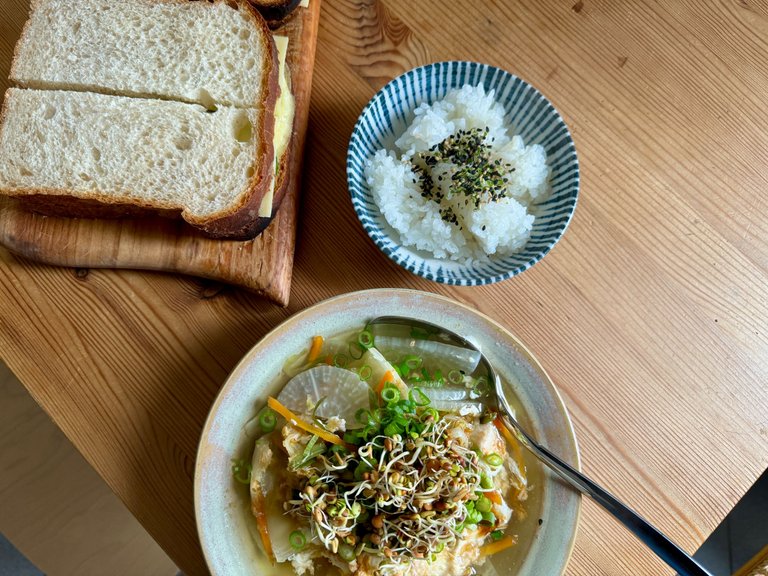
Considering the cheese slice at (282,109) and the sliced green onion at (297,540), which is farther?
the cheese slice at (282,109)

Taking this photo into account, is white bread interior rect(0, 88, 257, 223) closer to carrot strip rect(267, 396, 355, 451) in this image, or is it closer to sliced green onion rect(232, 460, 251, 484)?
carrot strip rect(267, 396, 355, 451)

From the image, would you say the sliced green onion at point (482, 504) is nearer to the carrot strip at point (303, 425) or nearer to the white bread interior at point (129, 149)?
the carrot strip at point (303, 425)

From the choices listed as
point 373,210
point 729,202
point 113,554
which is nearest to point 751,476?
point 729,202

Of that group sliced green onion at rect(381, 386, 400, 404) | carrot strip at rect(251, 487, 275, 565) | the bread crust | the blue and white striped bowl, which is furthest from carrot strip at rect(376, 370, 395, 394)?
the bread crust

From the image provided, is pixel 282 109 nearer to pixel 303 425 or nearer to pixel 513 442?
pixel 303 425

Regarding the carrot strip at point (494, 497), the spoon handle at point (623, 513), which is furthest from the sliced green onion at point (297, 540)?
the spoon handle at point (623, 513)

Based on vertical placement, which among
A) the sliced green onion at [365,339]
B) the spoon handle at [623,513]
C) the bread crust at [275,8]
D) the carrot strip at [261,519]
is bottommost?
the carrot strip at [261,519]
